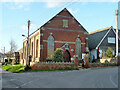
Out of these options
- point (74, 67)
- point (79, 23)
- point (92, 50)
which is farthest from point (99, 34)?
point (74, 67)

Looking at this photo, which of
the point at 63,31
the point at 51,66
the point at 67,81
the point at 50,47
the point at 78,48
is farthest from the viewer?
the point at 78,48

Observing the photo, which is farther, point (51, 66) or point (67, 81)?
point (51, 66)

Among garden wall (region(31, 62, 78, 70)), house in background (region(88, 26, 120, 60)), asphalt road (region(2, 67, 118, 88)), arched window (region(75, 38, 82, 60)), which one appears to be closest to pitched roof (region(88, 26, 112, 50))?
house in background (region(88, 26, 120, 60))

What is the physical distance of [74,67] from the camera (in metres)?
30.0

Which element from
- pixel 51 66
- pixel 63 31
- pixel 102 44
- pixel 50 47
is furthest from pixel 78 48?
pixel 51 66

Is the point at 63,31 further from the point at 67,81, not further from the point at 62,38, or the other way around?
the point at 67,81

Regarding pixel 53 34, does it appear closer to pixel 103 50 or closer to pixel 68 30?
pixel 68 30

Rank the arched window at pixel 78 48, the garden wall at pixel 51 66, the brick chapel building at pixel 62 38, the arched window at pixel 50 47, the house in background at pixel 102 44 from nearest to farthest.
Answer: the garden wall at pixel 51 66 → the brick chapel building at pixel 62 38 → the arched window at pixel 50 47 → the arched window at pixel 78 48 → the house in background at pixel 102 44

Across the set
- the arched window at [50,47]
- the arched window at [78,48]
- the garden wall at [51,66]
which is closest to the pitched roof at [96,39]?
the arched window at [78,48]

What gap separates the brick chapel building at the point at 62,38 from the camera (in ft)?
122

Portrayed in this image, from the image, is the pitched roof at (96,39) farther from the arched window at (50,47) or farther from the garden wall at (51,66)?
the garden wall at (51,66)

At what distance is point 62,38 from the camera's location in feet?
128

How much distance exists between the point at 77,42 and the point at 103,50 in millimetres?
7992

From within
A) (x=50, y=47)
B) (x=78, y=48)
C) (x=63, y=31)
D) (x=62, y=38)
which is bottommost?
(x=78, y=48)
